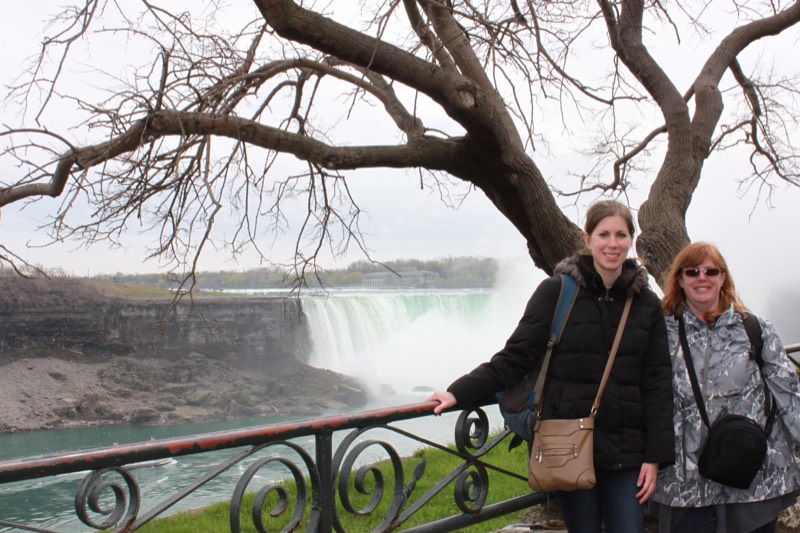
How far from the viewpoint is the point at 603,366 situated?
2.14m

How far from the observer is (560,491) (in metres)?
2.19

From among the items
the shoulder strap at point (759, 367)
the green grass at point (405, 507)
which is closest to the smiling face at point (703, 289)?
the shoulder strap at point (759, 367)

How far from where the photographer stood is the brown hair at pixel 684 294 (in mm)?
2291

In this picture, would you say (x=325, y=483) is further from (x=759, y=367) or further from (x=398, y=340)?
(x=398, y=340)

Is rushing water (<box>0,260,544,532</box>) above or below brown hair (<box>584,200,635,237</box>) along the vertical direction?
below

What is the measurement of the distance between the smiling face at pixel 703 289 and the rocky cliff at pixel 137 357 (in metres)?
32.4

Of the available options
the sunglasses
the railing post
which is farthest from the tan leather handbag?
the railing post

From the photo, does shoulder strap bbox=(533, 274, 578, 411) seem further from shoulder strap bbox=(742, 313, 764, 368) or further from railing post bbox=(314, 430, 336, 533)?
railing post bbox=(314, 430, 336, 533)

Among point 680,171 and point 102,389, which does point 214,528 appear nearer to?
point 680,171

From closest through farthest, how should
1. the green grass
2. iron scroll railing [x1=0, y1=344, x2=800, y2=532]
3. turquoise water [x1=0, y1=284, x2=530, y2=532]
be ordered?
1. iron scroll railing [x1=0, y1=344, x2=800, y2=532]
2. the green grass
3. turquoise water [x1=0, y1=284, x2=530, y2=532]

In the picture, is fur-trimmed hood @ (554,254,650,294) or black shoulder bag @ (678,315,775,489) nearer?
black shoulder bag @ (678,315,775,489)

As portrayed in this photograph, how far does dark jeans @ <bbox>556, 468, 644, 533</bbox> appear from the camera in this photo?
2.15 meters

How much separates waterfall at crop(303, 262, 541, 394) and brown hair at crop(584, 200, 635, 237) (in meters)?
31.8

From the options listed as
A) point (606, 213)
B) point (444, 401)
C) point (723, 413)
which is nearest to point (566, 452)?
point (444, 401)
